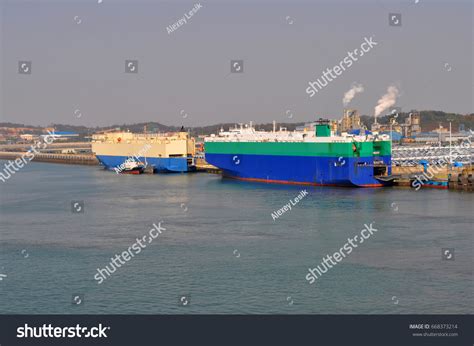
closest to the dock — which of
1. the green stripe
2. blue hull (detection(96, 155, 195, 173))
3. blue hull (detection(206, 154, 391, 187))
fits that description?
blue hull (detection(96, 155, 195, 173))

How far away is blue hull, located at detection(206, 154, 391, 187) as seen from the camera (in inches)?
883

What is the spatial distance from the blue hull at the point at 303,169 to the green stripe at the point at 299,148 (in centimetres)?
15

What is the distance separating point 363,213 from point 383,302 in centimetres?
739

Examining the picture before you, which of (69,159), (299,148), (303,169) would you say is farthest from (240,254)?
(69,159)

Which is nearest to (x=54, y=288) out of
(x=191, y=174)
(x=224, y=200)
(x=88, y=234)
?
(x=88, y=234)

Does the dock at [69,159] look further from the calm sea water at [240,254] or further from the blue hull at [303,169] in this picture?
the calm sea water at [240,254]

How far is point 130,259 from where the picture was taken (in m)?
11.8

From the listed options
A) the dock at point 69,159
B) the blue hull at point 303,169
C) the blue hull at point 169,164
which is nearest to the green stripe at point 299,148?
the blue hull at point 303,169

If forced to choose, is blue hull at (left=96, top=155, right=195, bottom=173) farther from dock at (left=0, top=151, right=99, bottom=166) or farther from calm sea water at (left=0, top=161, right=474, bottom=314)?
calm sea water at (left=0, top=161, right=474, bottom=314)

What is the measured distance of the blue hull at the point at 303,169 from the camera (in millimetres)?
22438

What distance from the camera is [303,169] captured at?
78.8ft

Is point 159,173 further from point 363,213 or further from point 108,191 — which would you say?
point 363,213

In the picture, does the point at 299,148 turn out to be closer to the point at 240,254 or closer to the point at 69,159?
the point at 240,254

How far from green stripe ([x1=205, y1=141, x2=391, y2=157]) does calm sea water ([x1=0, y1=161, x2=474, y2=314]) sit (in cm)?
229
